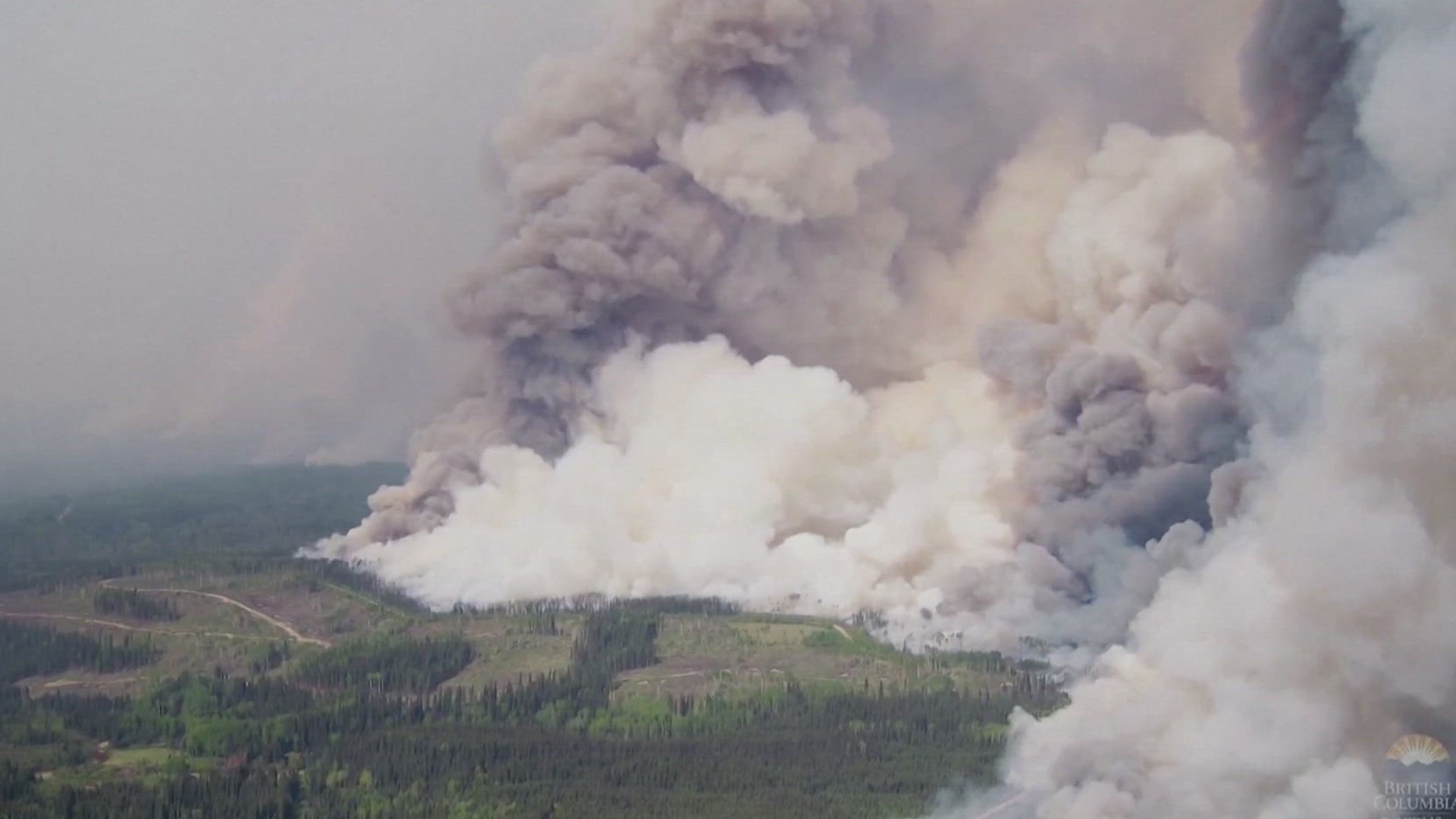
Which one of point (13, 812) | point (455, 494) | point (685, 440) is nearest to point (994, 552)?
point (685, 440)

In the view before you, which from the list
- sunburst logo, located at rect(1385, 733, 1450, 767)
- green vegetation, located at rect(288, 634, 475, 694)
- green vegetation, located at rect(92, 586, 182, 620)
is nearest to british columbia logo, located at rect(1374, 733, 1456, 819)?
sunburst logo, located at rect(1385, 733, 1450, 767)

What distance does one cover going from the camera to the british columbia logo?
34438 millimetres

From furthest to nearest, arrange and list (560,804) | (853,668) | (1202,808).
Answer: (853,668), (560,804), (1202,808)

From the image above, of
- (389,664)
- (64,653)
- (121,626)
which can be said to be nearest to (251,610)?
(121,626)

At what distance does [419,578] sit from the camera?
275ft

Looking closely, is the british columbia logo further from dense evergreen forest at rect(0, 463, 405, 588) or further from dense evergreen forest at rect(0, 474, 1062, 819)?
dense evergreen forest at rect(0, 463, 405, 588)

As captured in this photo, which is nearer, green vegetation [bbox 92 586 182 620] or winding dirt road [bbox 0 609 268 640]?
winding dirt road [bbox 0 609 268 640]

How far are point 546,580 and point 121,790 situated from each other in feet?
99.0

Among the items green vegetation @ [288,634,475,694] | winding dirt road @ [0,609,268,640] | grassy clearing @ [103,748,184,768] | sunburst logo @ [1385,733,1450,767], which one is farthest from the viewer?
winding dirt road @ [0,609,268,640]

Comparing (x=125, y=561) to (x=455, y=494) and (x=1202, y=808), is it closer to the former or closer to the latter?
(x=455, y=494)

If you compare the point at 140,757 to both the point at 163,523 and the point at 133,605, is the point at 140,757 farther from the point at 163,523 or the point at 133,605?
the point at 163,523

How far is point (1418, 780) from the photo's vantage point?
34.7 m

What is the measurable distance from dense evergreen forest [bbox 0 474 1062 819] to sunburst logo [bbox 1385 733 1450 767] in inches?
575

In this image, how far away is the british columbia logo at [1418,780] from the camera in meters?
34.4
